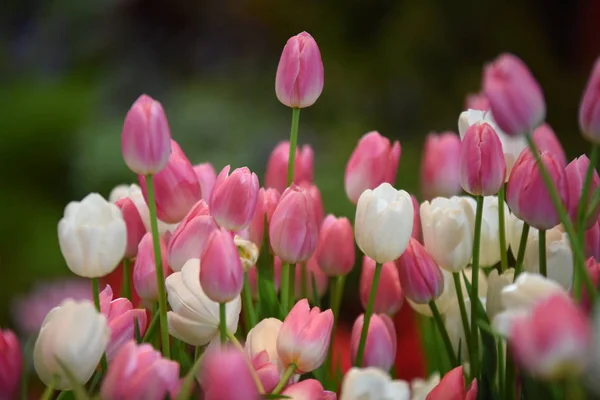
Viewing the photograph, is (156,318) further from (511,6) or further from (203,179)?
(511,6)

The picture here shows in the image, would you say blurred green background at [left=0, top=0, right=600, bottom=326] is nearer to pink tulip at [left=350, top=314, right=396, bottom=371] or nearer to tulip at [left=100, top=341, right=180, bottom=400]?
pink tulip at [left=350, top=314, right=396, bottom=371]

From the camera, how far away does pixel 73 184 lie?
142 centimetres

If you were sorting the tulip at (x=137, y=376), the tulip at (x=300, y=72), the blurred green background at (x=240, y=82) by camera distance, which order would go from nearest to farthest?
the tulip at (x=137, y=376)
the tulip at (x=300, y=72)
the blurred green background at (x=240, y=82)

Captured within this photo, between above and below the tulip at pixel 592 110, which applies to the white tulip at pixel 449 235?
below

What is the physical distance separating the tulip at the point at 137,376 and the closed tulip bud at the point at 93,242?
81 mm

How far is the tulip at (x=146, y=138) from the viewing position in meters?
0.26

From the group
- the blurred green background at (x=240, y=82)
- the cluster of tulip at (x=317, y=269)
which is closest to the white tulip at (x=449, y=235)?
the cluster of tulip at (x=317, y=269)

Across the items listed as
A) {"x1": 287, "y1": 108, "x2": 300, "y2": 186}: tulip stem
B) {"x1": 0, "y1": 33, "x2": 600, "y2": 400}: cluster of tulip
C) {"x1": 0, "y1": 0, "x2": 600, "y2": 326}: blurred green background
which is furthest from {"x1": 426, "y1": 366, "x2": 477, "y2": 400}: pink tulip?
{"x1": 0, "y1": 0, "x2": 600, "y2": 326}: blurred green background

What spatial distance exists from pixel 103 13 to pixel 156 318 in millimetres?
1434

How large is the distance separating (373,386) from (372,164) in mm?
146

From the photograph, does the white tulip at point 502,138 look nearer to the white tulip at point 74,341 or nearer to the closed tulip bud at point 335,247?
the closed tulip bud at point 335,247

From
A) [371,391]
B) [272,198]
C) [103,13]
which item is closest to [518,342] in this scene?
[371,391]

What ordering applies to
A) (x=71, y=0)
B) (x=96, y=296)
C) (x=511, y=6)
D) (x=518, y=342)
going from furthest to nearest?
(x=71, y=0)
(x=511, y=6)
(x=96, y=296)
(x=518, y=342)

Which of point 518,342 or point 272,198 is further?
point 272,198
